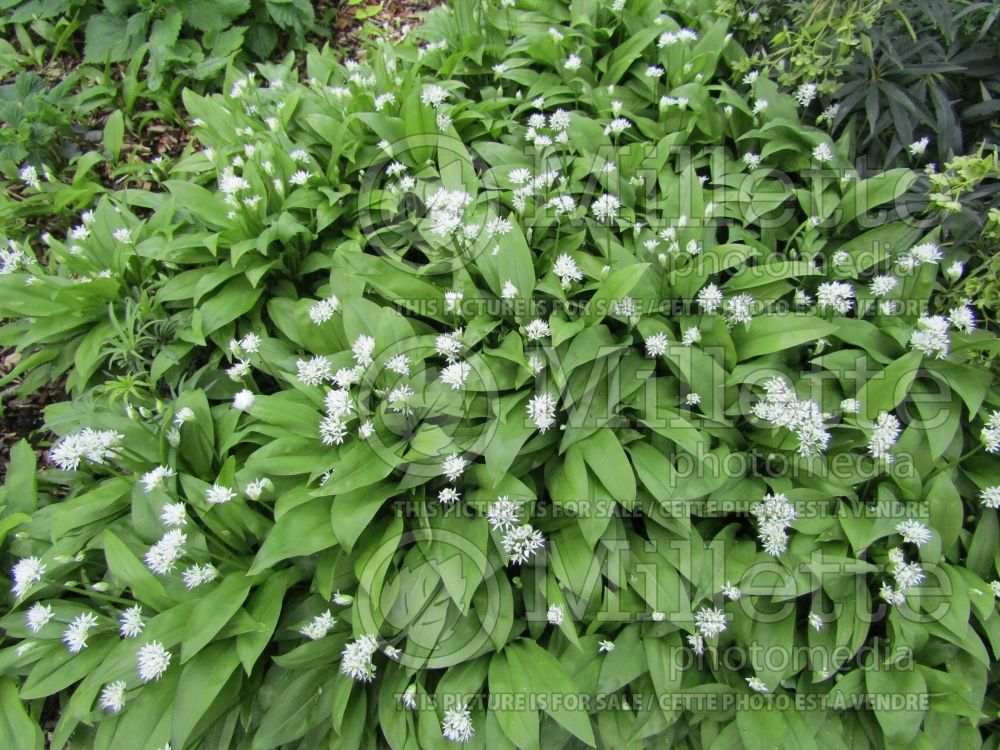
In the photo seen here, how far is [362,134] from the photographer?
12.7 feet

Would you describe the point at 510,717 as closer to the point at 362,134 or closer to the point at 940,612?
the point at 940,612

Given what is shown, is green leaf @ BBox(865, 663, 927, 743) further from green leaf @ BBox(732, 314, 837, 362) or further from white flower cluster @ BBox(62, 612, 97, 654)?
white flower cluster @ BBox(62, 612, 97, 654)

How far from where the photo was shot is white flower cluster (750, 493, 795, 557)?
2.76 meters

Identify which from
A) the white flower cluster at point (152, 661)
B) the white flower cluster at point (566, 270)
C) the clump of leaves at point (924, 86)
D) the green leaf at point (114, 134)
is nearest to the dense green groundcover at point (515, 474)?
the white flower cluster at point (152, 661)

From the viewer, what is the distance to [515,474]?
115 inches

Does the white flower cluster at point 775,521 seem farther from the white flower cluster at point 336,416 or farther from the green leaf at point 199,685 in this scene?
the green leaf at point 199,685

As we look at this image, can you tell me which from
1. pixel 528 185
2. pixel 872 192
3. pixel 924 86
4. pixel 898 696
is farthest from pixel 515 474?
pixel 924 86

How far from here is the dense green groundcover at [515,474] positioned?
267cm

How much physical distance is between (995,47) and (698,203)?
1876mm

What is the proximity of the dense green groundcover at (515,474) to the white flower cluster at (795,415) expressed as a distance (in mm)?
16

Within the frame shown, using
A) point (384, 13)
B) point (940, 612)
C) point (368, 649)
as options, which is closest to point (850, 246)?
point (940, 612)

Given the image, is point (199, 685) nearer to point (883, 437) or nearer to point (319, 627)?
point (319, 627)

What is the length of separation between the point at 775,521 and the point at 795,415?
48 cm

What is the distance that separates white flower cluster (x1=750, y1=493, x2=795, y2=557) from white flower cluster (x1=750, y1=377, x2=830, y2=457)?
259 millimetres
